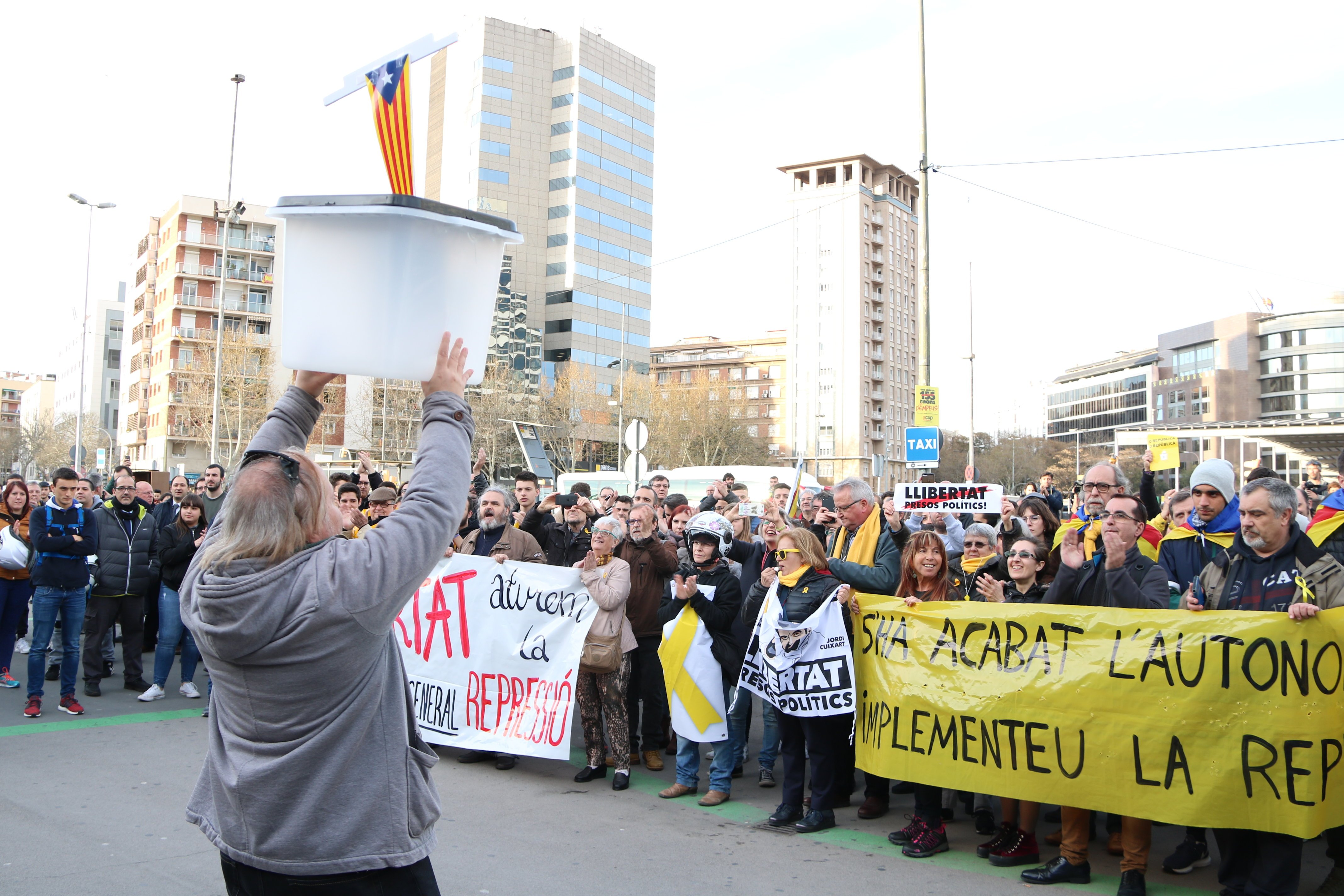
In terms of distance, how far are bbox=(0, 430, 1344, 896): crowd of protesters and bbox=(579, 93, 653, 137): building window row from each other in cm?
7456

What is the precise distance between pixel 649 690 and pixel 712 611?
4.18 ft

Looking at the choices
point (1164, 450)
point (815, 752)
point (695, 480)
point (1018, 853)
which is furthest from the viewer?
point (695, 480)

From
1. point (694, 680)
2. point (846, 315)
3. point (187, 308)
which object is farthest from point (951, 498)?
point (846, 315)

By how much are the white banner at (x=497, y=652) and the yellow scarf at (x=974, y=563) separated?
2714mm

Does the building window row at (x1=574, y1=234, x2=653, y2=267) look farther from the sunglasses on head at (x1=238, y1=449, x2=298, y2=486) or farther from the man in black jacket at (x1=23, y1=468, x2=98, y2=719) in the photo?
the sunglasses on head at (x1=238, y1=449, x2=298, y2=486)

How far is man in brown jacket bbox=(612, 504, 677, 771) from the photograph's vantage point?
7766mm

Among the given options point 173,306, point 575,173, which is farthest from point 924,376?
point 173,306

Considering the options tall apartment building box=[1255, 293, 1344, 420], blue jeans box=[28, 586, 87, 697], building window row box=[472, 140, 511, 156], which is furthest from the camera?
tall apartment building box=[1255, 293, 1344, 420]

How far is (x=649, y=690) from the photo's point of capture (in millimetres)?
7879

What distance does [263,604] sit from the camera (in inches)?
81.8

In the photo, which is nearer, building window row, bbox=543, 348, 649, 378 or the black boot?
the black boot

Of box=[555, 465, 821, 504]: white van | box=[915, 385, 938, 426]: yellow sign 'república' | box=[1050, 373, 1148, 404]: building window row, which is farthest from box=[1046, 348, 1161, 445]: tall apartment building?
box=[915, 385, 938, 426]: yellow sign 'república'

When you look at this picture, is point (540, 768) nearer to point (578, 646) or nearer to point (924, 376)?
point (578, 646)

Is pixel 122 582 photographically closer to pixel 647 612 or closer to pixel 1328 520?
pixel 647 612
